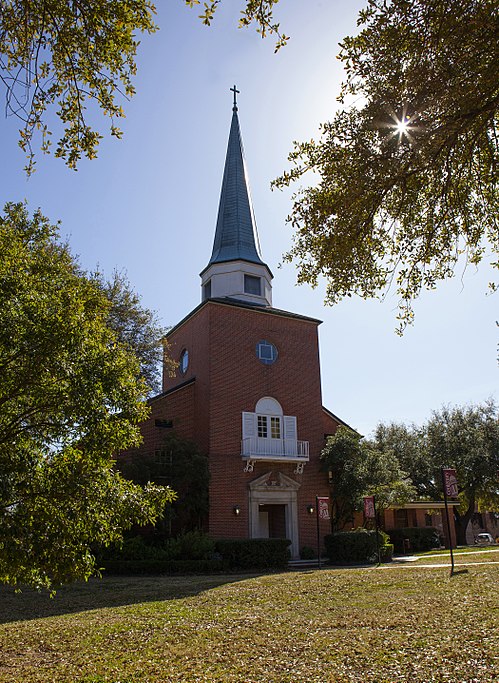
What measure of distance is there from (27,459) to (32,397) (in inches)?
30.7

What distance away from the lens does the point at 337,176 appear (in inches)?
330

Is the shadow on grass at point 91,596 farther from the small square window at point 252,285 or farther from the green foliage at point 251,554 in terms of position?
the small square window at point 252,285

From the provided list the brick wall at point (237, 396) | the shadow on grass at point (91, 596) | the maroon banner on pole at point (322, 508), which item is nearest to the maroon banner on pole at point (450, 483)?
the maroon banner on pole at point (322, 508)

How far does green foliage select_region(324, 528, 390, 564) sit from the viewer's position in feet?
80.6

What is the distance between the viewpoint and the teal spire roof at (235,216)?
1273 inches

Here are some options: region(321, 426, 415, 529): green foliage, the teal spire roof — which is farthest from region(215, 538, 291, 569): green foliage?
the teal spire roof

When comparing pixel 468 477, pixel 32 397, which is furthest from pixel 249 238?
pixel 32 397

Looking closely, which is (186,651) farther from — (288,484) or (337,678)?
(288,484)

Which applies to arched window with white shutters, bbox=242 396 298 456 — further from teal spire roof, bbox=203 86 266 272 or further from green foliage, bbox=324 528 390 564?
teal spire roof, bbox=203 86 266 272

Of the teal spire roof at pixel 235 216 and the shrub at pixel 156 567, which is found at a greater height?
the teal spire roof at pixel 235 216

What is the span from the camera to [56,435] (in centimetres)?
739

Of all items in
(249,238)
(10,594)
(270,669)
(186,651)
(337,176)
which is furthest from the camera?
(249,238)

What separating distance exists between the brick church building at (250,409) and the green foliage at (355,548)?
2442mm

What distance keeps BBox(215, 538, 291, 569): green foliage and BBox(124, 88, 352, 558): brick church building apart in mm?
1878
